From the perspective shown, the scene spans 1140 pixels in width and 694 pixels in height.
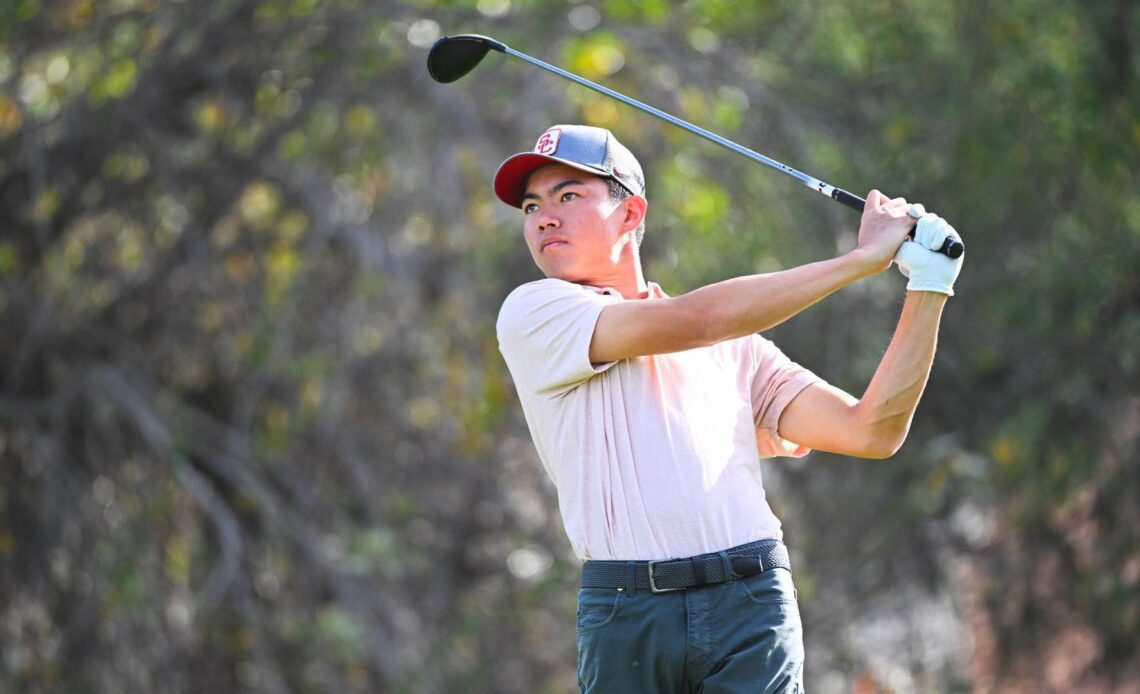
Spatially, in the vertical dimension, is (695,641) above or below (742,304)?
below

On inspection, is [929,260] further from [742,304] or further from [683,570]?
[683,570]

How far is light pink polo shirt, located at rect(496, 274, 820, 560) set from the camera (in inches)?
121

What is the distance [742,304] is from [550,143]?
0.55 meters

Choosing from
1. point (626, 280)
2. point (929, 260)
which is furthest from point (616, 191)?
point (929, 260)

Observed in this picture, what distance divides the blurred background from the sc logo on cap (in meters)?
3.68

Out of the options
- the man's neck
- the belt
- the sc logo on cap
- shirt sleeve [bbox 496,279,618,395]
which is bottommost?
the belt

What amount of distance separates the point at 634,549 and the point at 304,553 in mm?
4493

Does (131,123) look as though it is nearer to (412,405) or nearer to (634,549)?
(412,405)

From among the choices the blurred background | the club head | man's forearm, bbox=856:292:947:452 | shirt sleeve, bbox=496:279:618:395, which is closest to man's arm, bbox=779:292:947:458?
man's forearm, bbox=856:292:947:452

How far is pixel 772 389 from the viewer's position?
11.2ft

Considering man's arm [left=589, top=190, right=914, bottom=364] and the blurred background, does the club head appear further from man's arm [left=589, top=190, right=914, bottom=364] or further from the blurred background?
the blurred background

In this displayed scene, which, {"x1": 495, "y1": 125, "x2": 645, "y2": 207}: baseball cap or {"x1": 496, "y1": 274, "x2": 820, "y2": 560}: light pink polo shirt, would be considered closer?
{"x1": 496, "y1": 274, "x2": 820, "y2": 560}: light pink polo shirt

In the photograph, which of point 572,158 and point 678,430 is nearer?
point 678,430

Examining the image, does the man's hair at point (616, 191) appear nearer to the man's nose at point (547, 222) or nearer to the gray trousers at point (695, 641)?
the man's nose at point (547, 222)
